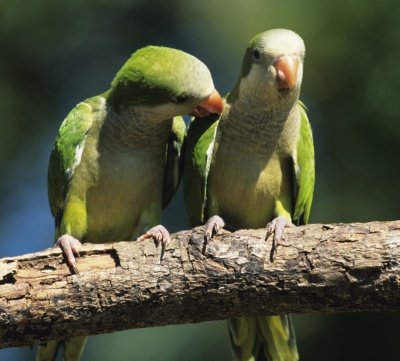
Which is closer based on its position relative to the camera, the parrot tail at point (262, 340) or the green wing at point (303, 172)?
the green wing at point (303, 172)

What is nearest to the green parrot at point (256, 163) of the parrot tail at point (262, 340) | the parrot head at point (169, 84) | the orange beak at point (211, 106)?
the parrot tail at point (262, 340)

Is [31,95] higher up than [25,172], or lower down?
higher up

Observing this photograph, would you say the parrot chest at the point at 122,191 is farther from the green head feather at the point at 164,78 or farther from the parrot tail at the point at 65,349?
the parrot tail at the point at 65,349

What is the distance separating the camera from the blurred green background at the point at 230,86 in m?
8.92

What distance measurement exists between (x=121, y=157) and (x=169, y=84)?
0.78m

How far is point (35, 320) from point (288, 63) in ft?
8.22

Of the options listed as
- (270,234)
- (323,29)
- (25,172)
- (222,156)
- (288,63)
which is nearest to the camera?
(270,234)

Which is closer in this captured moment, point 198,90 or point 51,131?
point 198,90

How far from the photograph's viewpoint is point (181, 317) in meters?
4.98

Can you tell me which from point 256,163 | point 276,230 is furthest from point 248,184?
point 276,230

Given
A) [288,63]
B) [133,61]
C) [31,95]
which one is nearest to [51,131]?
[31,95]

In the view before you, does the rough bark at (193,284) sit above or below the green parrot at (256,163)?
below

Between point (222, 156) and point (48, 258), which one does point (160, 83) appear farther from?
point (48, 258)

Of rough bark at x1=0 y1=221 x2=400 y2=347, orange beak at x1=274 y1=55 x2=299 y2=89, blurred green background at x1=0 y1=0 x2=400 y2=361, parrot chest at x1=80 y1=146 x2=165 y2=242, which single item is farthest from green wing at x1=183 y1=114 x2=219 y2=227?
blurred green background at x1=0 y1=0 x2=400 y2=361
